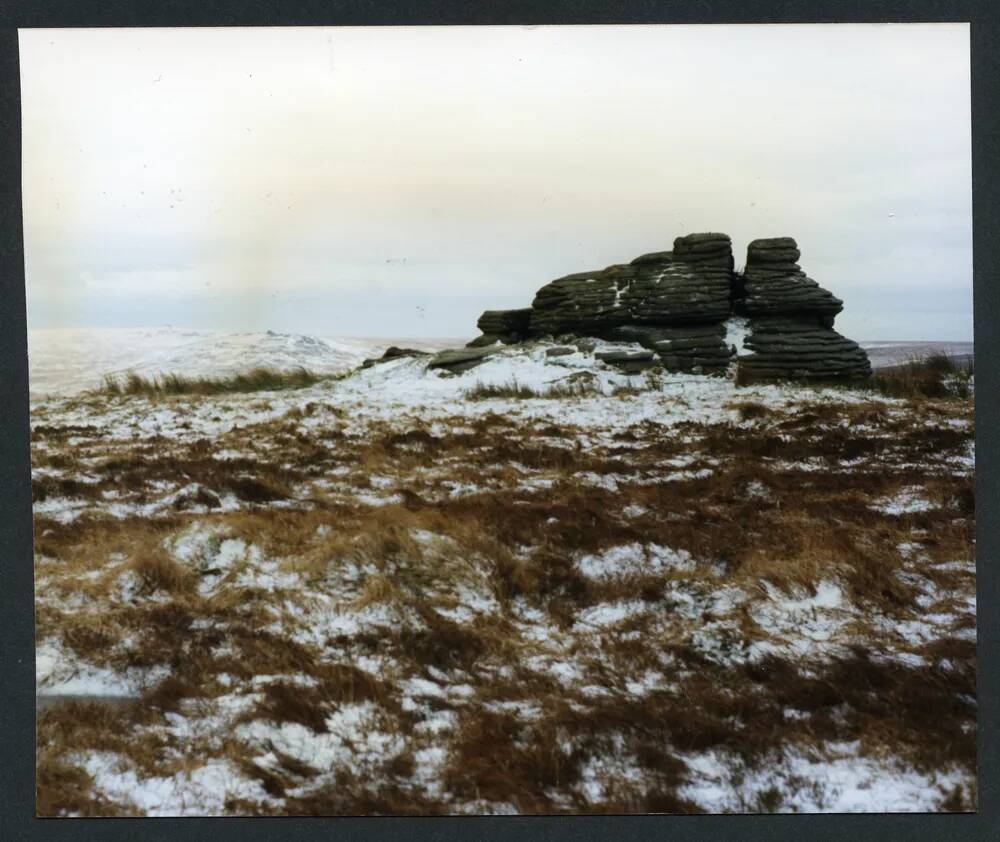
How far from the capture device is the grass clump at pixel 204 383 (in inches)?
215

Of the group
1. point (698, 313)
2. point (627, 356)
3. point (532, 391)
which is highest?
point (698, 313)

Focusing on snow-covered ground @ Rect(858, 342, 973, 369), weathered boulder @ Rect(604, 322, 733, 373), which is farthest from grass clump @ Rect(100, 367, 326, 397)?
snow-covered ground @ Rect(858, 342, 973, 369)

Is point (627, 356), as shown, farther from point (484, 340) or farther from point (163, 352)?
point (163, 352)

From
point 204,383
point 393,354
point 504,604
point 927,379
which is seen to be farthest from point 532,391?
point 927,379

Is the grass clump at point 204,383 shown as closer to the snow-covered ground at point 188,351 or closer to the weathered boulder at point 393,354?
the snow-covered ground at point 188,351

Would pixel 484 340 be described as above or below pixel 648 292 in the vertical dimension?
below

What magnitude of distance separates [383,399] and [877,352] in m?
4.13

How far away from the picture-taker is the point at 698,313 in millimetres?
6027

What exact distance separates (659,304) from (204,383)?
3.90 metres

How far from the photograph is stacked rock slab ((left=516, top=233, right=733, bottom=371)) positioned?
0.18 ft

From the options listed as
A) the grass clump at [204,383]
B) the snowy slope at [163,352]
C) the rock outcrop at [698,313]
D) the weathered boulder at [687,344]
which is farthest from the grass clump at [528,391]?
the grass clump at [204,383]

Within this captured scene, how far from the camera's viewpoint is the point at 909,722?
4477 mm

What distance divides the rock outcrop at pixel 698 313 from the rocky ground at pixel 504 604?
43 centimetres

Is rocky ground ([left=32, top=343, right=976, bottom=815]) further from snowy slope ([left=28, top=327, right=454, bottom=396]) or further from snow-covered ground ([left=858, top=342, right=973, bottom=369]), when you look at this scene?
snow-covered ground ([left=858, top=342, right=973, bottom=369])
